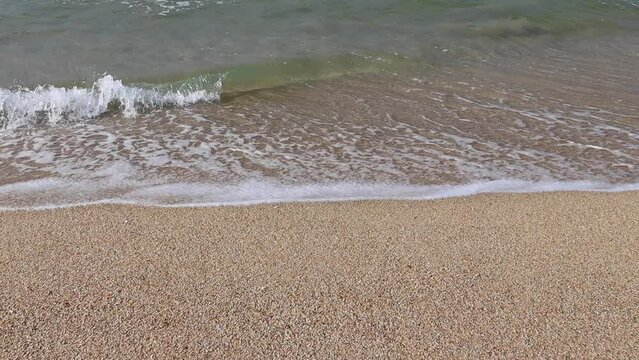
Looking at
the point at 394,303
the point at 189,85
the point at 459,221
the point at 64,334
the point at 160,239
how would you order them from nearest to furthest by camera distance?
the point at 64,334, the point at 394,303, the point at 160,239, the point at 459,221, the point at 189,85

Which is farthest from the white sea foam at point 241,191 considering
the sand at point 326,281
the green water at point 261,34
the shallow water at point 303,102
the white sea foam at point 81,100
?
the green water at point 261,34

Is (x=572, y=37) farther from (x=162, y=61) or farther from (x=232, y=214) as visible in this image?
(x=232, y=214)

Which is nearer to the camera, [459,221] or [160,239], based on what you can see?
[160,239]

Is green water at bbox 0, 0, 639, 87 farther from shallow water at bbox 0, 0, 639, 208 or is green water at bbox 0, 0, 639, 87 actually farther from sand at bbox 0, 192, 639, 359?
sand at bbox 0, 192, 639, 359

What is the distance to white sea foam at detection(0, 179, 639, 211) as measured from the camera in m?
4.74

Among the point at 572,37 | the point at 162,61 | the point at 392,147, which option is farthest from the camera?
the point at 572,37

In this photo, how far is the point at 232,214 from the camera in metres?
4.52

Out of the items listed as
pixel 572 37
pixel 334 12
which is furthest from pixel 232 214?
pixel 572 37

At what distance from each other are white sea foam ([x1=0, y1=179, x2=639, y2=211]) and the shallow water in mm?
21

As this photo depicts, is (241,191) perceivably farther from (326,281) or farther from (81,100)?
(81,100)

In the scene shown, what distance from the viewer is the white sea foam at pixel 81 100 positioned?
6699mm

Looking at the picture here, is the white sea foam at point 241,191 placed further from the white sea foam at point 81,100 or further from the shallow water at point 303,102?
the white sea foam at point 81,100

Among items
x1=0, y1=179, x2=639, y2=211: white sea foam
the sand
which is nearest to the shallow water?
x1=0, y1=179, x2=639, y2=211: white sea foam

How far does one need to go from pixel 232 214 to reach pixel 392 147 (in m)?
1.98
